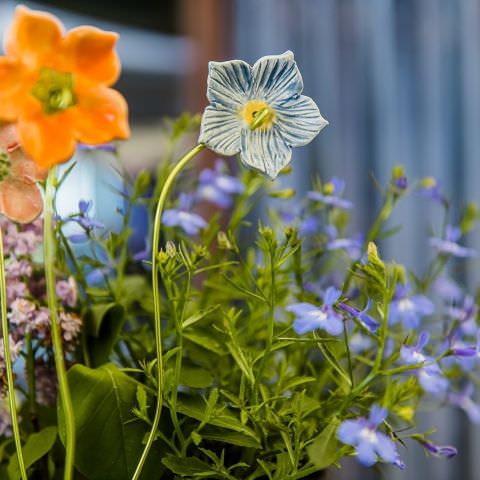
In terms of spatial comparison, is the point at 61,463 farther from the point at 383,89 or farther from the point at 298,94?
the point at 383,89

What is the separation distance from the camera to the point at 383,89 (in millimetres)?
2104

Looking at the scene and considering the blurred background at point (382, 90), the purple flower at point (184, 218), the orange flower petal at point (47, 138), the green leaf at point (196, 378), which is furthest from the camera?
the blurred background at point (382, 90)

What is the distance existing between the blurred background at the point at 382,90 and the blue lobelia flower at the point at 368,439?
1.56 meters

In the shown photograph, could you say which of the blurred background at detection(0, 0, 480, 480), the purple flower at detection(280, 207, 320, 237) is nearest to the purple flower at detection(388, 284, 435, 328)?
the purple flower at detection(280, 207, 320, 237)

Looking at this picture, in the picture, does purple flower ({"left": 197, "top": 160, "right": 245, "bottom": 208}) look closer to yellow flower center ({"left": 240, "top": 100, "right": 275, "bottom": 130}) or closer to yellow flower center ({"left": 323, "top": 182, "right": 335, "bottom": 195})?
yellow flower center ({"left": 323, "top": 182, "right": 335, "bottom": 195})

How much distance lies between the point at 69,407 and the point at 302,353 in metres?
0.22

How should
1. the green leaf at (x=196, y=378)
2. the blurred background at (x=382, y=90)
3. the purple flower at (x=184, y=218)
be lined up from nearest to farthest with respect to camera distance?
the green leaf at (x=196, y=378), the purple flower at (x=184, y=218), the blurred background at (x=382, y=90)

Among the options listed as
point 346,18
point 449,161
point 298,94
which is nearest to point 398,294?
point 298,94

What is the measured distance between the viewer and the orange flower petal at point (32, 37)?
37 centimetres

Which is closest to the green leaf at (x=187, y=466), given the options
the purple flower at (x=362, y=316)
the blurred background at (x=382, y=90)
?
the purple flower at (x=362, y=316)

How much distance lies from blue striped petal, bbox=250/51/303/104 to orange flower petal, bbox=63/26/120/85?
73 millimetres

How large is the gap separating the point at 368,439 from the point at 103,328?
214 mm

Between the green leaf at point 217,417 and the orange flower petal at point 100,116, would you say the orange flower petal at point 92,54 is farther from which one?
the green leaf at point 217,417

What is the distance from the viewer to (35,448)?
474 mm
